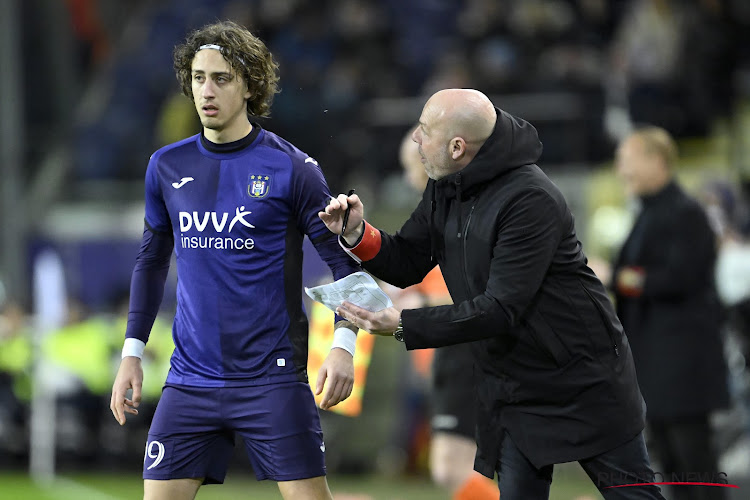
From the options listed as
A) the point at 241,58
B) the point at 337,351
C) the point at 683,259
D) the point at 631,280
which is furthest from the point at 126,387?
the point at 683,259

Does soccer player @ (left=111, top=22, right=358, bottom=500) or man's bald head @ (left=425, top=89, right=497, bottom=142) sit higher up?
man's bald head @ (left=425, top=89, right=497, bottom=142)

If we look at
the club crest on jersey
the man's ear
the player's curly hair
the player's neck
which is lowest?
the club crest on jersey

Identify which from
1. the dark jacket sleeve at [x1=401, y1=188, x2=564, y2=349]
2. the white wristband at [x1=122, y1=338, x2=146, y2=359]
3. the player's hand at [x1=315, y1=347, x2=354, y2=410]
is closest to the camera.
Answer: the dark jacket sleeve at [x1=401, y1=188, x2=564, y2=349]

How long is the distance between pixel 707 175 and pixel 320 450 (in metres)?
7.43

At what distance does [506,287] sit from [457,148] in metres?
0.54

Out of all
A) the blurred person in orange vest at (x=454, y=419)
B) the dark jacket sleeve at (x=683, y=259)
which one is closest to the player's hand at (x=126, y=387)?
the blurred person in orange vest at (x=454, y=419)

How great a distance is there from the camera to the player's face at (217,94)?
14.2ft

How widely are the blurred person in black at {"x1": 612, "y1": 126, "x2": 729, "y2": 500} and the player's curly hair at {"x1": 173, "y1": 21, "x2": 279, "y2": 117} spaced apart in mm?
2555

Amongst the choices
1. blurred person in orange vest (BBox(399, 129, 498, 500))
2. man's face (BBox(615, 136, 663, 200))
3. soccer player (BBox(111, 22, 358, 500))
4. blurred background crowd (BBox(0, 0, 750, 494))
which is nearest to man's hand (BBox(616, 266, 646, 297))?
man's face (BBox(615, 136, 663, 200))

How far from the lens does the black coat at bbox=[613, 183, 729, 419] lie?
20.8ft

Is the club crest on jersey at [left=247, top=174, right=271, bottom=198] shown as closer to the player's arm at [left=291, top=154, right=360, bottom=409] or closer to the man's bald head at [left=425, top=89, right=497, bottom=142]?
the player's arm at [left=291, top=154, right=360, bottom=409]

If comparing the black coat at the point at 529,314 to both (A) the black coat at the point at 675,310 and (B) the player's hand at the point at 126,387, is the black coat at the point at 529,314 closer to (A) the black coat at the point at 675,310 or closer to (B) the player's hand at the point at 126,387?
(B) the player's hand at the point at 126,387

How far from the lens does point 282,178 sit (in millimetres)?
4332

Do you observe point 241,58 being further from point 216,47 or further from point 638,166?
point 638,166
